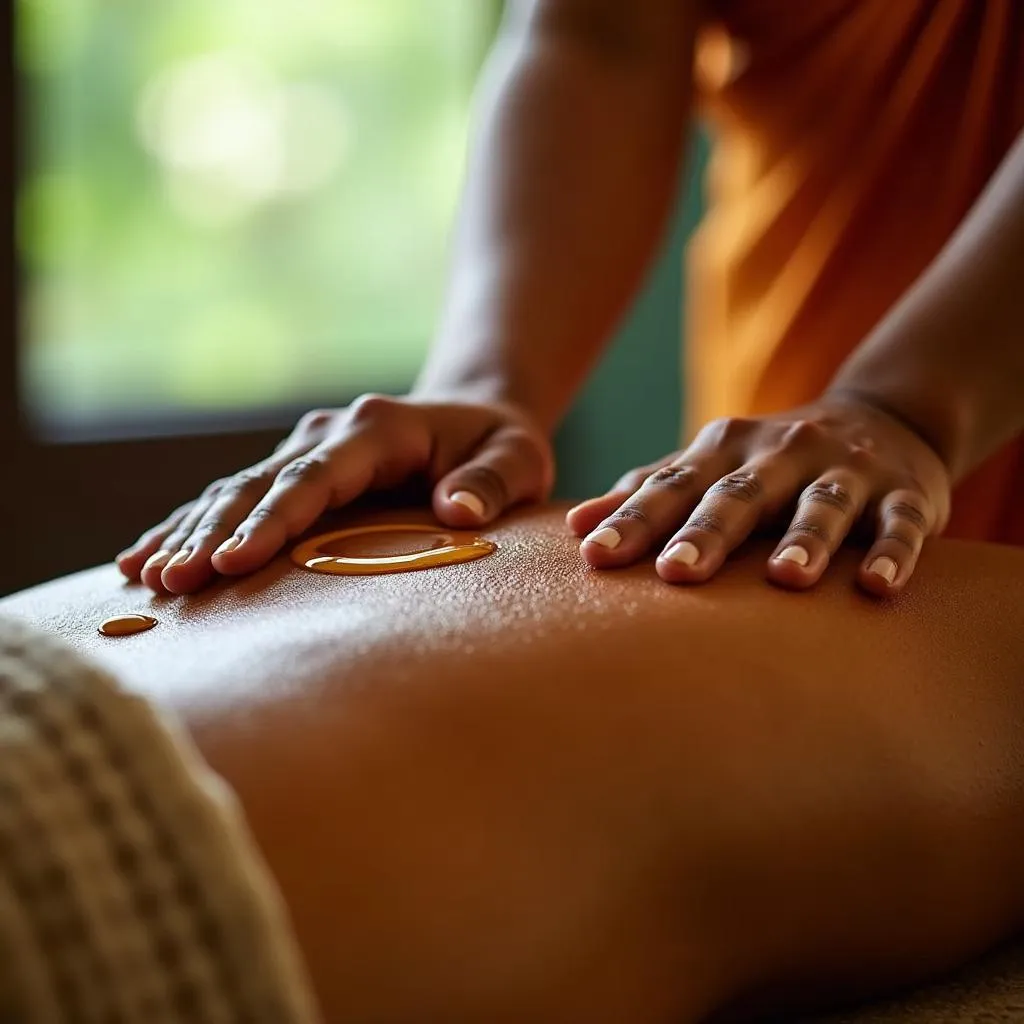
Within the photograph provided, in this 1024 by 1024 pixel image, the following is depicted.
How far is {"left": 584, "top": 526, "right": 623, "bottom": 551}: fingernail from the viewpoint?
72 cm

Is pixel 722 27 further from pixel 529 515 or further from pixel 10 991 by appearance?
pixel 10 991

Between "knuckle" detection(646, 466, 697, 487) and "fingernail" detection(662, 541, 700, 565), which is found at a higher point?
"knuckle" detection(646, 466, 697, 487)

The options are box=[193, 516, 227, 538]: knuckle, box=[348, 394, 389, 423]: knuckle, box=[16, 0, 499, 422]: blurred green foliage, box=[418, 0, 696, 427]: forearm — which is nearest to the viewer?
box=[193, 516, 227, 538]: knuckle

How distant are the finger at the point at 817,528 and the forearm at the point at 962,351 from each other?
0.13m

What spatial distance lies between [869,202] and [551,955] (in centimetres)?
92

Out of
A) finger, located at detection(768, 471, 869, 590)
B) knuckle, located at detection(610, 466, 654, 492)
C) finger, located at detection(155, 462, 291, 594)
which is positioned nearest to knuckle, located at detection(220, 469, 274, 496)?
finger, located at detection(155, 462, 291, 594)

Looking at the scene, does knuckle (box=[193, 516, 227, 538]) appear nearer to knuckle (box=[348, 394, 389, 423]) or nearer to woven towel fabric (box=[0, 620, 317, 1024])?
knuckle (box=[348, 394, 389, 423])

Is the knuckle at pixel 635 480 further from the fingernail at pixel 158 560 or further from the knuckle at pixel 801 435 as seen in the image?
the fingernail at pixel 158 560

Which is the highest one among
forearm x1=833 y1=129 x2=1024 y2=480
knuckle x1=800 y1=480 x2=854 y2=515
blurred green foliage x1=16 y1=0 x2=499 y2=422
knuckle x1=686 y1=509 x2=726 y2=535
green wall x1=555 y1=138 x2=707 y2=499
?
forearm x1=833 y1=129 x2=1024 y2=480

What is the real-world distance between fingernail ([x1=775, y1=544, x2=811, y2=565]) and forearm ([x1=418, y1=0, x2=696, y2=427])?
43 cm

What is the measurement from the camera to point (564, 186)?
1227 millimetres

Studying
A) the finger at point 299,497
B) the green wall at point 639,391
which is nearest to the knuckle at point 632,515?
the finger at point 299,497

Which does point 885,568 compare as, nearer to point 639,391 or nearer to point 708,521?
point 708,521

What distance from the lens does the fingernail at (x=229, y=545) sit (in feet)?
2.53
